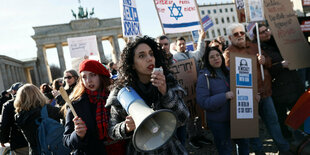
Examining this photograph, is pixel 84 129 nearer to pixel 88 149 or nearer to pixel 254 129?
pixel 88 149

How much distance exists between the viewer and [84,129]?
1.88 metres

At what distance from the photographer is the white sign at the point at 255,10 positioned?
12.1 feet

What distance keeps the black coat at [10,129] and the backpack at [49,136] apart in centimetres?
77

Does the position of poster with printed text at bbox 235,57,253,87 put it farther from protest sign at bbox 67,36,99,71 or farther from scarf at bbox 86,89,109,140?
protest sign at bbox 67,36,99,71

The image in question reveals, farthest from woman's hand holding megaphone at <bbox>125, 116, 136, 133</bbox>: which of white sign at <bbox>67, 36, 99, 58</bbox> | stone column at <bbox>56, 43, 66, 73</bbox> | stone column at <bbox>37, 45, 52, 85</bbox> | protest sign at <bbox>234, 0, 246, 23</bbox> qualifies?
stone column at <bbox>37, 45, 52, 85</bbox>

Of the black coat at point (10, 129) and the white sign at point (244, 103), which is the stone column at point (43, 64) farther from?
the white sign at point (244, 103)

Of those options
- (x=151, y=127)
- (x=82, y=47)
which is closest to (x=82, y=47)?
(x=82, y=47)

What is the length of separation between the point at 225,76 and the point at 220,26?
245 ft

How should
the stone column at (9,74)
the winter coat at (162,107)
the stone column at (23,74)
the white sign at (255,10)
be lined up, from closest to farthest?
the winter coat at (162,107) < the white sign at (255,10) < the stone column at (9,74) < the stone column at (23,74)

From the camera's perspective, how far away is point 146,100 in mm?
1849

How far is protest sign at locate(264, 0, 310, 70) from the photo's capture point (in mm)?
3770

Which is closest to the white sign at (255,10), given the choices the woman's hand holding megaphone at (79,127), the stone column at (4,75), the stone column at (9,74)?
the woman's hand holding megaphone at (79,127)

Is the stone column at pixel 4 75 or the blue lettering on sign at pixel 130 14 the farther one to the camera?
the stone column at pixel 4 75

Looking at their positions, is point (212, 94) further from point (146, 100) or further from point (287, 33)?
point (287, 33)
